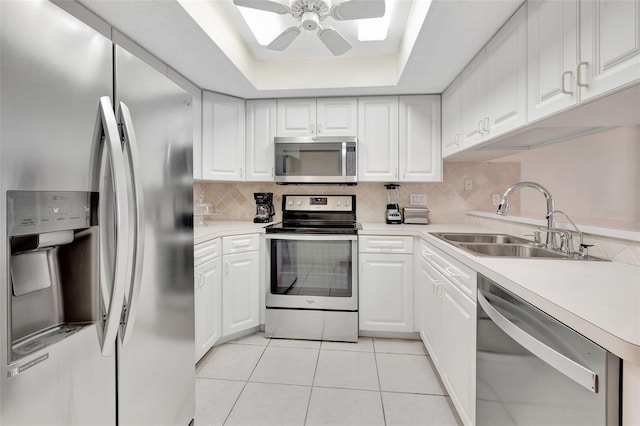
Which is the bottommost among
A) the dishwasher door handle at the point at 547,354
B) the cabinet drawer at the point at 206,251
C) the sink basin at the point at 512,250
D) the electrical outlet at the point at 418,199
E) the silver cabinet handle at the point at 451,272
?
the dishwasher door handle at the point at 547,354

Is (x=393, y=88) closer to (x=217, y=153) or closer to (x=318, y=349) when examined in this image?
(x=217, y=153)

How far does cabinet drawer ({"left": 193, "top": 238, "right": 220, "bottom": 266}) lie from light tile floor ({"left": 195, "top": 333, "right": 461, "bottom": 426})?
73 cm

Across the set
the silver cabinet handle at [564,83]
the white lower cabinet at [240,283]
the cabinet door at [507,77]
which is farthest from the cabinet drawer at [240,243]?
the silver cabinet handle at [564,83]

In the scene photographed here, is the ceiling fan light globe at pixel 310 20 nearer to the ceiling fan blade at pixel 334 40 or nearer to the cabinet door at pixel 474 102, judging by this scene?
the ceiling fan blade at pixel 334 40

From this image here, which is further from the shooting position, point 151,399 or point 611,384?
point 151,399

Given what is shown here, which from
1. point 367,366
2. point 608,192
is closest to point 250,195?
point 367,366

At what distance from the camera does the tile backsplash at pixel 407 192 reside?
287 cm

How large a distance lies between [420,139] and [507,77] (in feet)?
3.85

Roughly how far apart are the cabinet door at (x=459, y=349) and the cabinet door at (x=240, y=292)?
1.47 m

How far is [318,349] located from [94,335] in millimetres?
1775

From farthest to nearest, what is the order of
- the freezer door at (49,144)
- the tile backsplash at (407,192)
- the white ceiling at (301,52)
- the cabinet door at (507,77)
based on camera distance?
the tile backsplash at (407,192) < the white ceiling at (301,52) < the cabinet door at (507,77) < the freezer door at (49,144)

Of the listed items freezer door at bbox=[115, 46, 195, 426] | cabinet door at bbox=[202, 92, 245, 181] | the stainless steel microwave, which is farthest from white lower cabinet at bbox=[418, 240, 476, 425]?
cabinet door at bbox=[202, 92, 245, 181]

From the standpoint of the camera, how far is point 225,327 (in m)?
2.36

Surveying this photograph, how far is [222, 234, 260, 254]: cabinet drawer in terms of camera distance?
235 cm
